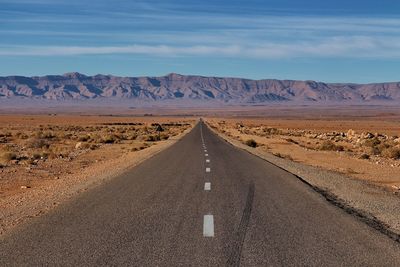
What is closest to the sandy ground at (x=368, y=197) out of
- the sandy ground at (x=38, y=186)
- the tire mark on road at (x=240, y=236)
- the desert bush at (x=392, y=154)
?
the tire mark on road at (x=240, y=236)

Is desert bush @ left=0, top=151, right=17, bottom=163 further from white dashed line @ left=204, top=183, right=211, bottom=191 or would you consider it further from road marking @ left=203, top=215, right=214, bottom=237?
road marking @ left=203, top=215, right=214, bottom=237

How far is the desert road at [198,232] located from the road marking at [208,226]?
2cm

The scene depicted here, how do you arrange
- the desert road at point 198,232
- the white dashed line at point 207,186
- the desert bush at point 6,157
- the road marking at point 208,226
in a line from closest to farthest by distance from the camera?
the desert road at point 198,232 → the road marking at point 208,226 → the white dashed line at point 207,186 → the desert bush at point 6,157

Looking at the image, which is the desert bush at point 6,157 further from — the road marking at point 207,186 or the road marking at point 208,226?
the road marking at point 208,226

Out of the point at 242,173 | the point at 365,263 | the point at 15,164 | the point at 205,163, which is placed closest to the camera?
the point at 365,263

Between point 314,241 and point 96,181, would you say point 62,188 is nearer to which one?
point 96,181

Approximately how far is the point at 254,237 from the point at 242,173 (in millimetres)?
10363

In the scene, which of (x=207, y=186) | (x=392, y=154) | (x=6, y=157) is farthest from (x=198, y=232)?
(x=392, y=154)

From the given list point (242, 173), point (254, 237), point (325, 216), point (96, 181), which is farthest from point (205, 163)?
point (254, 237)

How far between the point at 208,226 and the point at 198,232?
503 mm

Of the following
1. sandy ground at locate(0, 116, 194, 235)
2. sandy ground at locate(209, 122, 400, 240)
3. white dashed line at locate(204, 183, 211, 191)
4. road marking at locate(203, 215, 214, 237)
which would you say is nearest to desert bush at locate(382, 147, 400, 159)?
sandy ground at locate(209, 122, 400, 240)

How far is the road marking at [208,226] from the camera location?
8545 mm

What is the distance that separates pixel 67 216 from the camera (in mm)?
10297

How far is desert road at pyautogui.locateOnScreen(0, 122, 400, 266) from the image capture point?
7.12 meters
